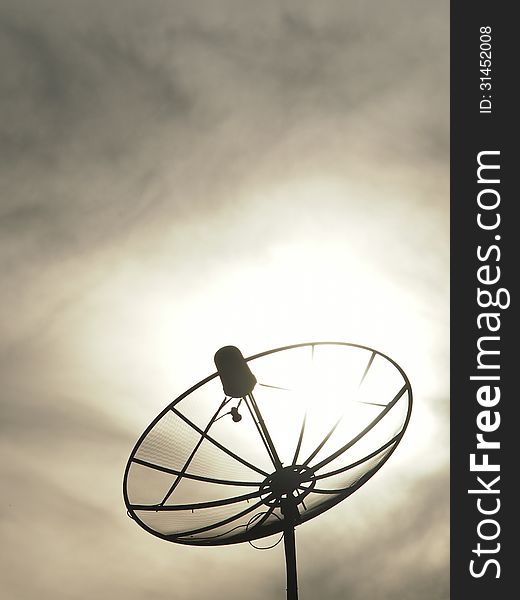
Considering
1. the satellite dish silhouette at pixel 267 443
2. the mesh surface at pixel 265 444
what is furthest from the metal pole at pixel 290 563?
the mesh surface at pixel 265 444

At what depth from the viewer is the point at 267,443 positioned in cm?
1756

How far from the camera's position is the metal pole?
15352 millimetres

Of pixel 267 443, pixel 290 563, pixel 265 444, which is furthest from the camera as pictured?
pixel 267 443

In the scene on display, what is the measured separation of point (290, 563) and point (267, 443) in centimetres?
252

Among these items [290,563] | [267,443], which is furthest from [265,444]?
[290,563]

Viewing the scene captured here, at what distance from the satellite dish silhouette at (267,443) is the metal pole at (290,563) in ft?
Result: 1.01

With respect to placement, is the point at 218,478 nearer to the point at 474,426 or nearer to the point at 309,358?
the point at 309,358

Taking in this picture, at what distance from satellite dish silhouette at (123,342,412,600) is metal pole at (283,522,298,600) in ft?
1.01

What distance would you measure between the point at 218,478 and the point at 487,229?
23.8 ft

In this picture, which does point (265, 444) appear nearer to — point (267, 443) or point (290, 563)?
point (267, 443)

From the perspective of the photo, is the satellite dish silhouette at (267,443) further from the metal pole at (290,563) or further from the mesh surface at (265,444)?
the metal pole at (290,563)

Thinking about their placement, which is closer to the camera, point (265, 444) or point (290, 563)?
point (290, 563)

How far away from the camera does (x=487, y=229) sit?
20984 mm

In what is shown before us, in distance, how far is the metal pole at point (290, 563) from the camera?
15.4 meters
